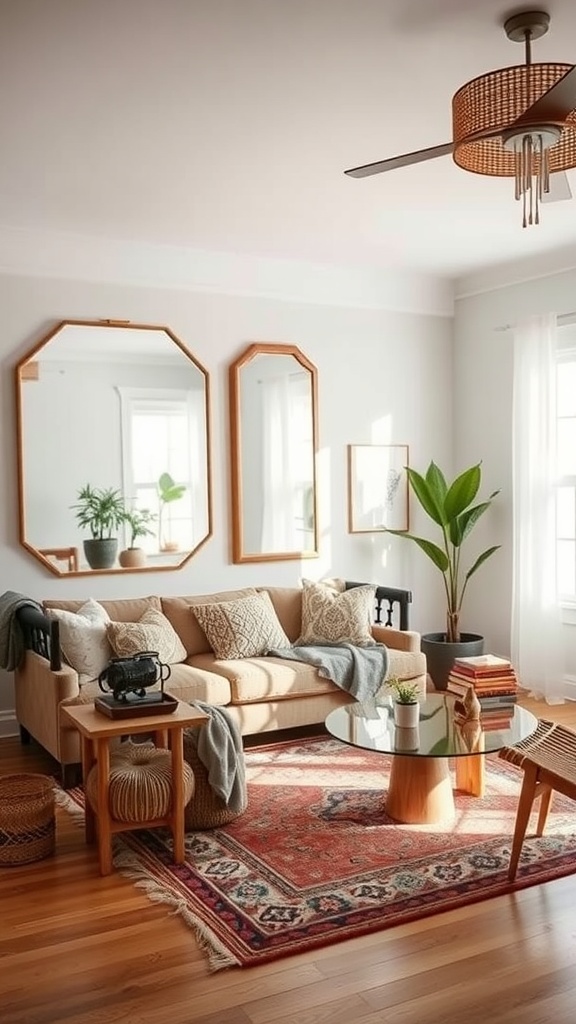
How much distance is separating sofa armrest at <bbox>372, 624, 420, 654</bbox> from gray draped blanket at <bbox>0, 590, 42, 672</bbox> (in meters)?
1.93

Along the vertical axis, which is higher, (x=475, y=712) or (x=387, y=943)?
(x=475, y=712)

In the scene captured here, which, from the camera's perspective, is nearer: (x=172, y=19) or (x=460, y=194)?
(x=172, y=19)

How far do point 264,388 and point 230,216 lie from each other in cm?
124

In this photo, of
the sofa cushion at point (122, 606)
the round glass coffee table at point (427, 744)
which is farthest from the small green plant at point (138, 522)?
the round glass coffee table at point (427, 744)

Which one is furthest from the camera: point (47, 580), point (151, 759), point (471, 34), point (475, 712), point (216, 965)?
point (47, 580)

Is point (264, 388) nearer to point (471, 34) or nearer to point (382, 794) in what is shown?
point (382, 794)

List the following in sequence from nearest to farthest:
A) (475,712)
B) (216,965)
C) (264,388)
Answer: (216,965) → (475,712) → (264,388)

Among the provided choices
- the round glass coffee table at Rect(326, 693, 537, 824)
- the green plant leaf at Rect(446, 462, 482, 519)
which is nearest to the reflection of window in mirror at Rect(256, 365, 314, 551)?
the green plant leaf at Rect(446, 462, 482, 519)

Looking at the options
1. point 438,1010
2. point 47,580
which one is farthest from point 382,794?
point 47,580

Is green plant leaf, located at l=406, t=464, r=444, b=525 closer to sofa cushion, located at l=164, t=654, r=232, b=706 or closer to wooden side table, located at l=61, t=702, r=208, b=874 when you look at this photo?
sofa cushion, located at l=164, t=654, r=232, b=706

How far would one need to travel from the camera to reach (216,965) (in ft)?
8.95

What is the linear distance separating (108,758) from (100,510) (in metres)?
2.29

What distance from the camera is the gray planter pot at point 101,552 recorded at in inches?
213

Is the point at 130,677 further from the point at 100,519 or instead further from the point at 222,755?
the point at 100,519
